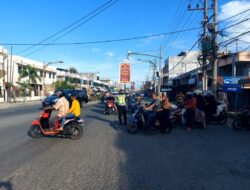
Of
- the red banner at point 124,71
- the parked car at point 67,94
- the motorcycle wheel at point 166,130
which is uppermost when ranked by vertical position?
Result: the red banner at point 124,71

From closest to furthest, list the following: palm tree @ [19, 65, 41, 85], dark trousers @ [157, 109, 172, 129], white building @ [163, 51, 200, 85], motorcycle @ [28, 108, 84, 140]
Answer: motorcycle @ [28, 108, 84, 140] < dark trousers @ [157, 109, 172, 129] < palm tree @ [19, 65, 41, 85] < white building @ [163, 51, 200, 85]

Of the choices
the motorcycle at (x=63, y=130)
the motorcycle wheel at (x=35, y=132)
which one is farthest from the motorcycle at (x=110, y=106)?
the motorcycle wheel at (x=35, y=132)

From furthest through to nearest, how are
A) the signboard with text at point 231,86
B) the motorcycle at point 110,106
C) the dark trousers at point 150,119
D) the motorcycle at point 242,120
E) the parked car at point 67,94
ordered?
the parked car at point 67,94 → the motorcycle at point 110,106 → the signboard with text at point 231,86 → the motorcycle at point 242,120 → the dark trousers at point 150,119

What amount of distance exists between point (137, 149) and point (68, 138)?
10.6 ft

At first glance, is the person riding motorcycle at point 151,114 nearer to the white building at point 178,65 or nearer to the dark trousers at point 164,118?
the dark trousers at point 164,118

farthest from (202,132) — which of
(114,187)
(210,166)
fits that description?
(114,187)

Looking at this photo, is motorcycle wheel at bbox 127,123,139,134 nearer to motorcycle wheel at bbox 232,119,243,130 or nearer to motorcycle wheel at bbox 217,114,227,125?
motorcycle wheel at bbox 232,119,243,130

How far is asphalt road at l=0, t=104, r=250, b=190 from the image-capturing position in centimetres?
609

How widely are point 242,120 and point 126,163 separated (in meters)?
8.50

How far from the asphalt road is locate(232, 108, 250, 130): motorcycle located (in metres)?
2.50

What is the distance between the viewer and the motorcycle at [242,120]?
14391 millimetres

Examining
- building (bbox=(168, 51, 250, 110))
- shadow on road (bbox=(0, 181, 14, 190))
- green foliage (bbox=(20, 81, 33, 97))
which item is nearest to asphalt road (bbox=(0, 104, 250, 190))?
shadow on road (bbox=(0, 181, 14, 190))

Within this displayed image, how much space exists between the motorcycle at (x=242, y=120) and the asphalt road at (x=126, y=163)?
2496 millimetres

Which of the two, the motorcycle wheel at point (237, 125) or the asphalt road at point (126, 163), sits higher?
the motorcycle wheel at point (237, 125)
